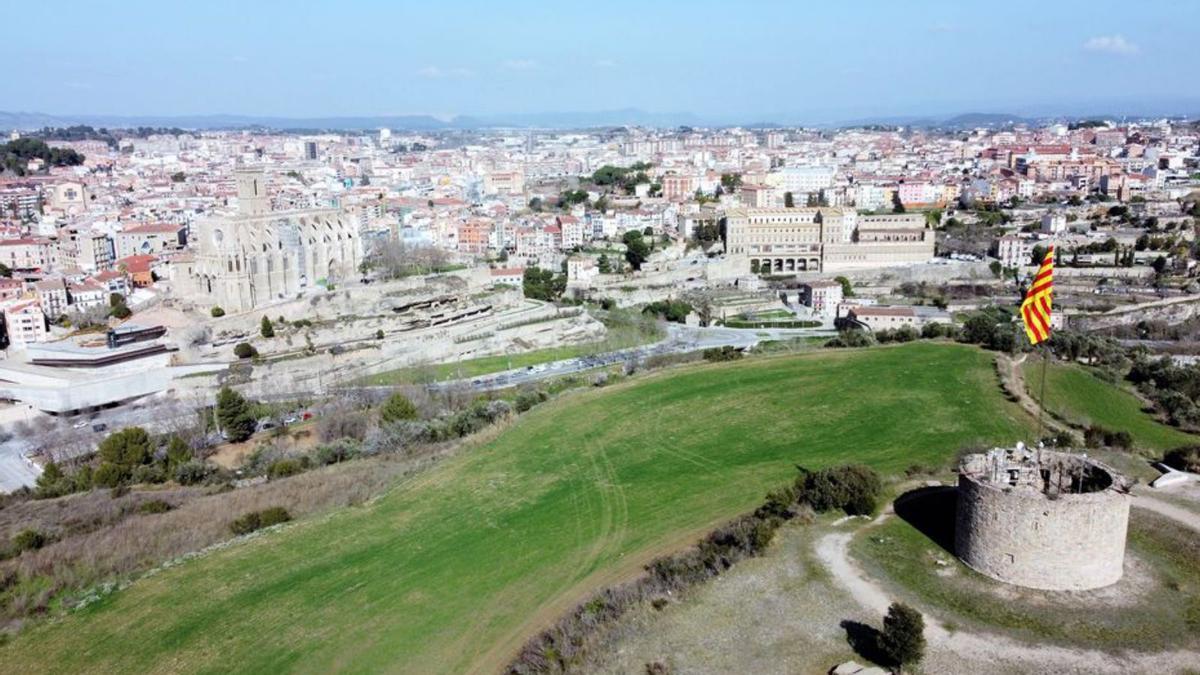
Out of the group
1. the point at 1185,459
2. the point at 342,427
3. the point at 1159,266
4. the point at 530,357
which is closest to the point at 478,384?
the point at 530,357

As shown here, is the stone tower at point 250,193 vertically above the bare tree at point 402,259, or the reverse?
the stone tower at point 250,193

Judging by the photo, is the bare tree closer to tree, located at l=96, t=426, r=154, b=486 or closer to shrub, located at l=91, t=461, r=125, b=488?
tree, located at l=96, t=426, r=154, b=486

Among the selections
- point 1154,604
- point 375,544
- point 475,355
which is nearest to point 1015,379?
point 1154,604

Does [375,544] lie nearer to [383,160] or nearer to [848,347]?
[848,347]

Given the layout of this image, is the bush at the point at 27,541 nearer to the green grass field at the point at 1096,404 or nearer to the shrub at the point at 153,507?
the shrub at the point at 153,507

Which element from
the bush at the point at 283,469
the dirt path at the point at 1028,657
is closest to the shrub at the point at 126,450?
the bush at the point at 283,469

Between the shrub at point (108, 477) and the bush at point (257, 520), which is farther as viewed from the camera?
the shrub at point (108, 477)

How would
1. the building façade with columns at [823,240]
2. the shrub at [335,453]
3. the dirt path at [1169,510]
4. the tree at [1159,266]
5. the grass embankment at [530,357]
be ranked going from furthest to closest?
1. the building façade with columns at [823,240]
2. the tree at [1159,266]
3. the grass embankment at [530,357]
4. the shrub at [335,453]
5. the dirt path at [1169,510]
